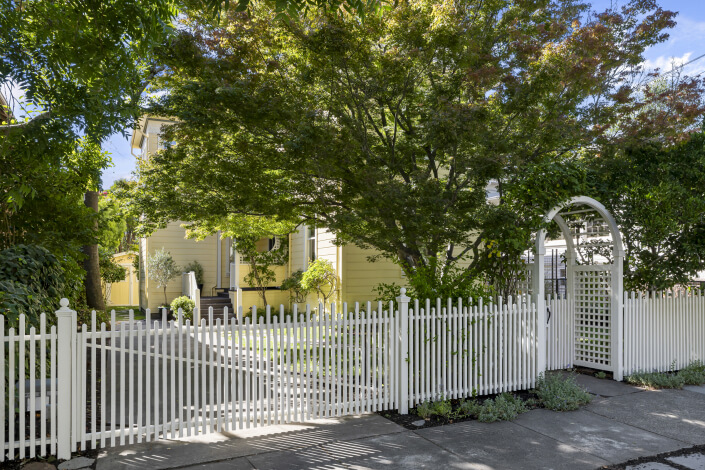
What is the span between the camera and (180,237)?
20125 millimetres

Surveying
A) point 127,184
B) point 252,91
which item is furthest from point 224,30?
point 127,184

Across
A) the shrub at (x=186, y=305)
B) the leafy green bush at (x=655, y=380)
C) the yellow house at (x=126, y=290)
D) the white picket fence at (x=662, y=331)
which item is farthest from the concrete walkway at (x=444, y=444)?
the yellow house at (x=126, y=290)

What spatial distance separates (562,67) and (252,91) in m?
4.97

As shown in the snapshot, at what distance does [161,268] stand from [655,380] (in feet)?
52.8

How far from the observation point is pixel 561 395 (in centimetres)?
674

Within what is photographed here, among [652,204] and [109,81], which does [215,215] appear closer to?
[109,81]

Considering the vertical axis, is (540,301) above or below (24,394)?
above

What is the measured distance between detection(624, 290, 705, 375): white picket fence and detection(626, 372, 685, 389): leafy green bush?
270 millimetres

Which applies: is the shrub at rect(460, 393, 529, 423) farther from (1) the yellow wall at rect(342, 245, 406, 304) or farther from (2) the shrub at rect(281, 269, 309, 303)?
(2) the shrub at rect(281, 269, 309, 303)

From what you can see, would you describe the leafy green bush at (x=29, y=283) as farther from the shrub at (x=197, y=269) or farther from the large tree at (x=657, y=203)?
the shrub at (x=197, y=269)

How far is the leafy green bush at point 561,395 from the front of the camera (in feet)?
21.7

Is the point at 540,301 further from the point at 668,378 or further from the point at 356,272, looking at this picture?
the point at 356,272

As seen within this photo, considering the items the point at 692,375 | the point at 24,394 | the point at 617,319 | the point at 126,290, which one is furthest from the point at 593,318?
the point at 126,290

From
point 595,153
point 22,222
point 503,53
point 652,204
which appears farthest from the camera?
point 595,153
